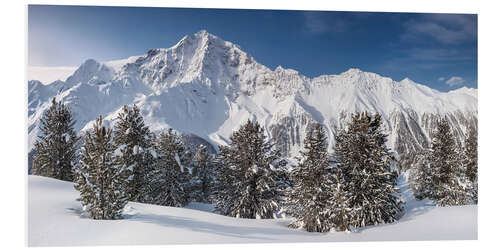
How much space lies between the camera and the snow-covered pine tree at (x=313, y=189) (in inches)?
425

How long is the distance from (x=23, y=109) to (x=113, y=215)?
4381 millimetres

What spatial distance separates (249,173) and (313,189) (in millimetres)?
3793

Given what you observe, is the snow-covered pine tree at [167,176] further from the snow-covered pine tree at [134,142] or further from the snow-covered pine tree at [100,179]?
the snow-covered pine tree at [100,179]

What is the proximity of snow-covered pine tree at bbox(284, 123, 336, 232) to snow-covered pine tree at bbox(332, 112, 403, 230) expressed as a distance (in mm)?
409

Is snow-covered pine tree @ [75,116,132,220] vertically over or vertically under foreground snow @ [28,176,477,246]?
over

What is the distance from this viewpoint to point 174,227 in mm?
9070

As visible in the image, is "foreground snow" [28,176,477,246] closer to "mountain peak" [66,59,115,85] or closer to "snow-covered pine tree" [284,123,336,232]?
"snow-covered pine tree" [284,123,336,232]

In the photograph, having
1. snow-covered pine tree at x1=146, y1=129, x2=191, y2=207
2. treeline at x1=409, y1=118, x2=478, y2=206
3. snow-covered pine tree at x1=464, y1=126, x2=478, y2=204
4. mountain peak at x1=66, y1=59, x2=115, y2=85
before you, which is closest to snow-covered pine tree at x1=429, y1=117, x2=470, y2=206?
treeline at x1=409, y1=118, x2=478, y2=206

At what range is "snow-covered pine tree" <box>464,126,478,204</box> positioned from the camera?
1336 centimetres

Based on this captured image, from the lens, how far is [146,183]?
15445 millimetres

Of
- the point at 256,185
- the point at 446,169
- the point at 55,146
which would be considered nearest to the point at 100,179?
the point at 256,185

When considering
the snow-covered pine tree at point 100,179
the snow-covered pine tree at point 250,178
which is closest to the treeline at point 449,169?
the snow-covered pine tree at point 250,178

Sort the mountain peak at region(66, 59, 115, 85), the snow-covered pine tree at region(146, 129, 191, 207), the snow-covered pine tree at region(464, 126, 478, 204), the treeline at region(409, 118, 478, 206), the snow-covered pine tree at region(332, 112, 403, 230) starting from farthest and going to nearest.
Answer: the snow-covered pine tree at region(146, 129, 191, 207), the mountain peak at region(66, 59, 115, 85), the treeline at region(409, 118, 478, 206), the snow-covered pine tree at region(464, 126, 478, 204), the snow-covered pine tree at region(332, 112, 403, 230)
